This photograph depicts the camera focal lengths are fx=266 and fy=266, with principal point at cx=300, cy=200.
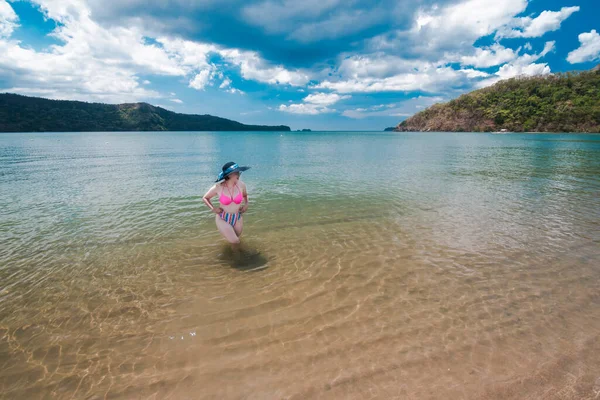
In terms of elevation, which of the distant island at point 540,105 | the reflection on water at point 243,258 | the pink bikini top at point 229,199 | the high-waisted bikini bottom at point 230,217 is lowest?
the reflection on water at point 243,258

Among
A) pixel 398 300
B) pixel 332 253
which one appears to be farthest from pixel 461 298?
pixel 332 253

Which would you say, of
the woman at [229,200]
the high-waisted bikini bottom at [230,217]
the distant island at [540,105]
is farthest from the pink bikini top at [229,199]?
the distant island at [540,105]

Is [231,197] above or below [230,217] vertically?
above

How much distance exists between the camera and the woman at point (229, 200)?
813 cm

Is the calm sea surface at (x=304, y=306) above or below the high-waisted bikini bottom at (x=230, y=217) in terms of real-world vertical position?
below

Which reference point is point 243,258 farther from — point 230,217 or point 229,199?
point 229,199

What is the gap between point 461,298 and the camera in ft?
20.3

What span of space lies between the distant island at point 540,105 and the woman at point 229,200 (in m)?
172

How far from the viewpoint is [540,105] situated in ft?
486

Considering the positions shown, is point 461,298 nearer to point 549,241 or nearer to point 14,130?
point 549,241

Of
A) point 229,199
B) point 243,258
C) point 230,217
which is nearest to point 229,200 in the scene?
point 229,199

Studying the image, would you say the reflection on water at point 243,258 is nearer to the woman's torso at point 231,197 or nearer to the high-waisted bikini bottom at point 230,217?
the high-waisted bikini bottom at point 230,217

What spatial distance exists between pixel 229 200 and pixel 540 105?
201970 millimetres

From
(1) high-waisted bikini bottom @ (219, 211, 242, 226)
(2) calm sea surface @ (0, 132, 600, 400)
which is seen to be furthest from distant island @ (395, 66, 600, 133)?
(1) high-waisted bikini bottom @ (219, 211, 242, 226)
